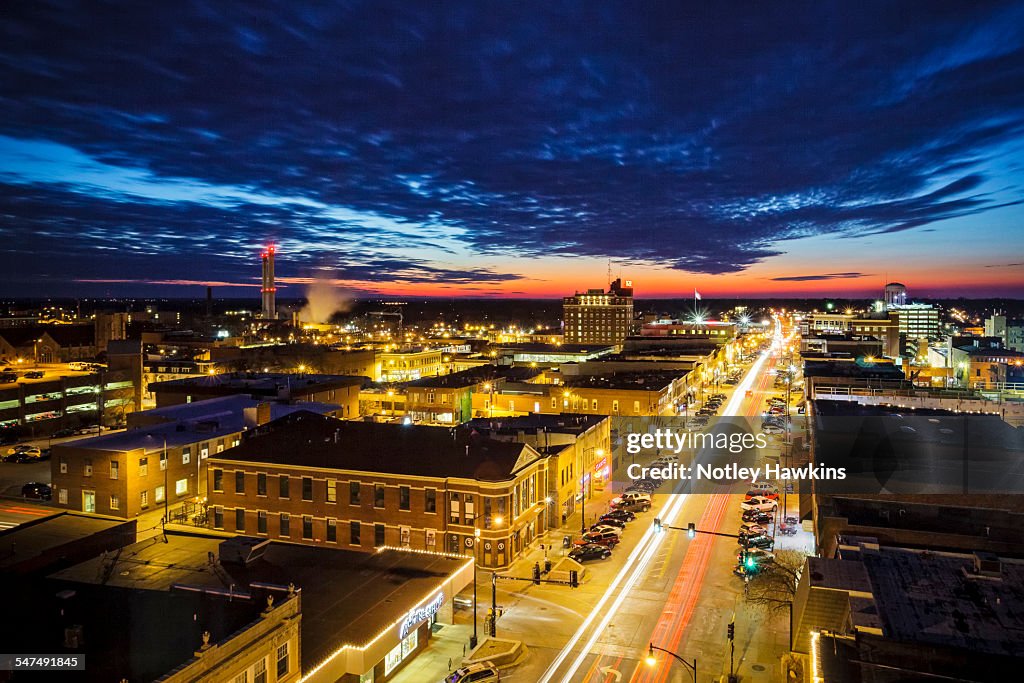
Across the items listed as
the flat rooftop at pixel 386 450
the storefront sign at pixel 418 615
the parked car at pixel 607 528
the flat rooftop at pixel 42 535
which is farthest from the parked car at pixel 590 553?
the flat rooftop at pixel 42 535

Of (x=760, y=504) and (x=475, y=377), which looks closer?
(x=760, y=504)

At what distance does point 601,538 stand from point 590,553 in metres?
2.50

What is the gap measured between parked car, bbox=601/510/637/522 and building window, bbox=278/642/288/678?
26.4m

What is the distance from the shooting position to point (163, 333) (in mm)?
142375

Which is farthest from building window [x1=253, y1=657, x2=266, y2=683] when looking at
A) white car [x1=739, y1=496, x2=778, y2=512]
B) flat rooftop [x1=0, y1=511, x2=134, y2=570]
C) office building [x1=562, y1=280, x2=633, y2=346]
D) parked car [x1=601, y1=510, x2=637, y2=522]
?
office building [x1=562, y1=280, x2=633, y2=346]

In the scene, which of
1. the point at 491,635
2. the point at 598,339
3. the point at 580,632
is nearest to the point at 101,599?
the point at 491,635

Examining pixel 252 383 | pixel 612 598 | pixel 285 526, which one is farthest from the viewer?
pixel 252 383

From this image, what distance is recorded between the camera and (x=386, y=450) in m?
40.8

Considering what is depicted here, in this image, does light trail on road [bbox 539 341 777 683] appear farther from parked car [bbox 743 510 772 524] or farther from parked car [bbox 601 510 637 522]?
parked car [bbox 743 510 772 524]

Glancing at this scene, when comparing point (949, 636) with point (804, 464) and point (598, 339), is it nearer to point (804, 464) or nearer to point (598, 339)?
point (804, 464)

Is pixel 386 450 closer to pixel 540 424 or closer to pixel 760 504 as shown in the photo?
pixel 540 424

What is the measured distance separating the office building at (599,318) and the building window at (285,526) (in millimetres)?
153937

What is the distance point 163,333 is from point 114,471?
108917 mm

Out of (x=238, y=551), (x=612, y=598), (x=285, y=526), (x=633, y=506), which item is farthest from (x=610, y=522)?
(x=238, y=551)
